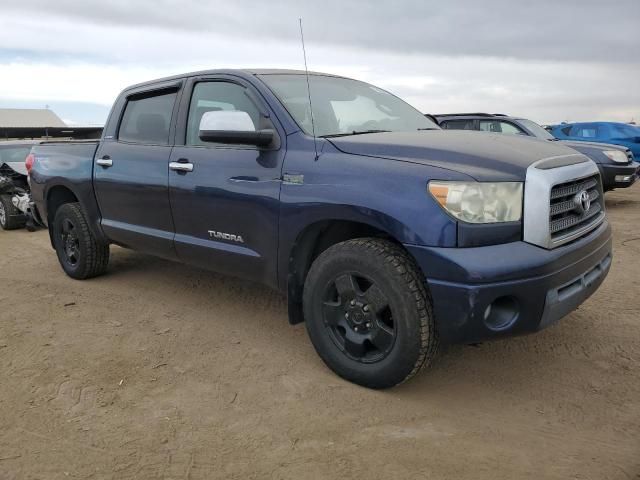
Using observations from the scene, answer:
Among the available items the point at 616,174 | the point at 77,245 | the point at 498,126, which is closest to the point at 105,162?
the point at 77,245

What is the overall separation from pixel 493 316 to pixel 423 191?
0.70 meters

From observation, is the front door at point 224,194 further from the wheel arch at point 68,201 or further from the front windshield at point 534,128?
the front windshield at point 534,128

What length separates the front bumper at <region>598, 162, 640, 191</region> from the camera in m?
9.05

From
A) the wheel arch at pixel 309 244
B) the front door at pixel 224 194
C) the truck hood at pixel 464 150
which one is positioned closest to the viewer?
the truck hood at pixel 464 150

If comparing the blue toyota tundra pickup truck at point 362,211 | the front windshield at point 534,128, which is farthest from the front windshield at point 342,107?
the front windshield at point 534,128

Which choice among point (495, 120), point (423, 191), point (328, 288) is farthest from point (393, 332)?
point (495, 120)

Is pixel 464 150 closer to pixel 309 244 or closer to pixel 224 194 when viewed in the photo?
pixel 309 244

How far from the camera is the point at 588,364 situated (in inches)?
128

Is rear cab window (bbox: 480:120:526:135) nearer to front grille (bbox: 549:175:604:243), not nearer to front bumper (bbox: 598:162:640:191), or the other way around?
front bumper (bbox: 598:162:640:191)

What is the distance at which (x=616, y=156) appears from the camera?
360 inches

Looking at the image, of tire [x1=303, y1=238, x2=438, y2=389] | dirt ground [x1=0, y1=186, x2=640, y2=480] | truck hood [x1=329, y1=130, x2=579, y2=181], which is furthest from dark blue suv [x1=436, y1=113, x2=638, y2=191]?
tire [x1=303, y1=238, x2=438, y2=389]

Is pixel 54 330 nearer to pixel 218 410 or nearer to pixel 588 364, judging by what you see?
pixel 218 410

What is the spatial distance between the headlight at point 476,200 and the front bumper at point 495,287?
144 millimetres

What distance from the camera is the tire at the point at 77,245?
197 inches
